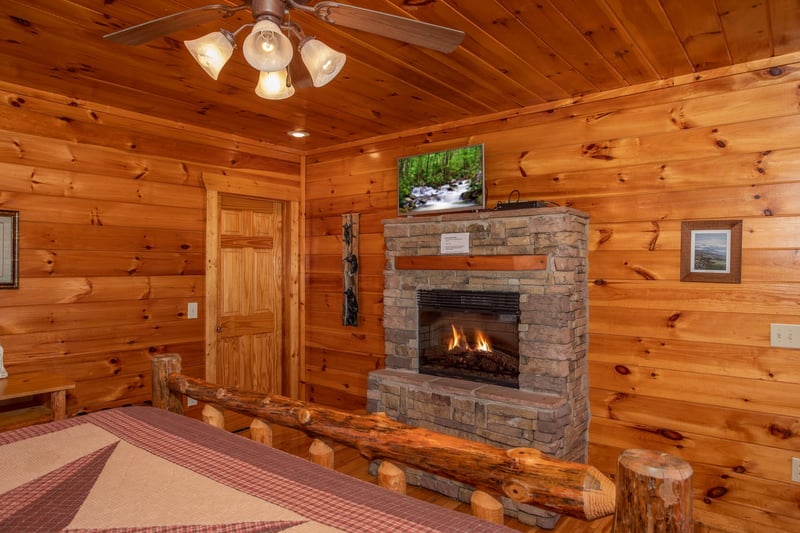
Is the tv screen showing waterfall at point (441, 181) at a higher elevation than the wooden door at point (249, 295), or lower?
higher

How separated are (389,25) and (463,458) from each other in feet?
4.27

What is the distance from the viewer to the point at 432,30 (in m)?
1.60

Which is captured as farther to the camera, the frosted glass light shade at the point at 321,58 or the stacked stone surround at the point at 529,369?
the stacked stone surround at the point at 529,369

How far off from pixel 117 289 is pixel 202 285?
637 millimetres

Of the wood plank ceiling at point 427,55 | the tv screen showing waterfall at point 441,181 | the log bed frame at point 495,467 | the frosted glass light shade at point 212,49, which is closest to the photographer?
the log bed frame at point 495,467

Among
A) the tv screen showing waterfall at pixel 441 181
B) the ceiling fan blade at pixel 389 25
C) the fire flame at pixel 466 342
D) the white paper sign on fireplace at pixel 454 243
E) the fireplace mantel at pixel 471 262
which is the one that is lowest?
the fire flame at pixel 466 342

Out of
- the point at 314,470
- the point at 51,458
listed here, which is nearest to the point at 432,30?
the point at 314,470

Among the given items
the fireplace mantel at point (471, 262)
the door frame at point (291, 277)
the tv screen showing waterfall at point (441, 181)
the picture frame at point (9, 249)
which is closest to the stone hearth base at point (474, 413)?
the fireplace mantel at point (471, 262)

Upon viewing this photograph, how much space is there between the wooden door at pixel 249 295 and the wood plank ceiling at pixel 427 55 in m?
1.02

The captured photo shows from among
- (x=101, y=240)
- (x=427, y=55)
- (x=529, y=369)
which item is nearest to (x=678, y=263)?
(x=529, y=369)

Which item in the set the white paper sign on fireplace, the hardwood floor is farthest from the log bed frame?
the white paper sign on fireplace

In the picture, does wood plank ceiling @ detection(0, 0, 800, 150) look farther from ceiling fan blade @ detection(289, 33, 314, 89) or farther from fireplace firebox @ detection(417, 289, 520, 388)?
fireplace firebox @ detection(417, 289, 520, 388)

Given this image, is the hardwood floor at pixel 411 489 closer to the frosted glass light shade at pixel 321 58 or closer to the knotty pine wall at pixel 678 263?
the knotty pine wall at pixel 678 263

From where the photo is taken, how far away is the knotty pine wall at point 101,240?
315cm
